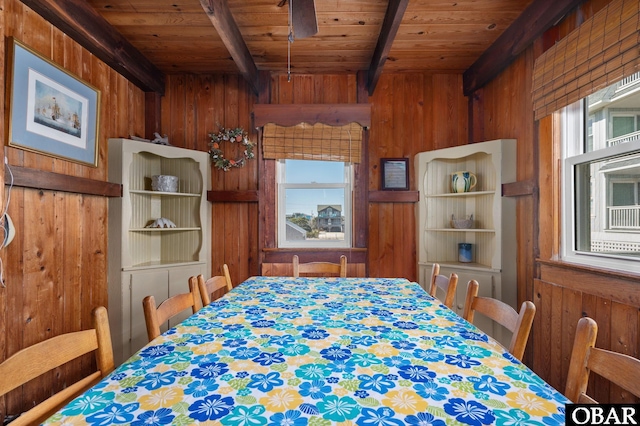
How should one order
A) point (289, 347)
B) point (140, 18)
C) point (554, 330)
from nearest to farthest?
point (289, 347) < point (554, 330) < point (140, 18)

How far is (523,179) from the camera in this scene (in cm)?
235

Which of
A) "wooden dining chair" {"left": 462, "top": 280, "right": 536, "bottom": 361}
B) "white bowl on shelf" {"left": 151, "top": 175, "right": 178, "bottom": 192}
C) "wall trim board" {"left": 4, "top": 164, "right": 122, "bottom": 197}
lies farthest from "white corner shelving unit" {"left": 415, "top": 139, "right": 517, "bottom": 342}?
"wall trim board" {"left": 4, "top": 164, "right": 122, "bottom": 197}

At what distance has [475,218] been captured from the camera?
9.59ft

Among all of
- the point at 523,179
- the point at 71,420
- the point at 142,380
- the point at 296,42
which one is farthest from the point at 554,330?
the point at 296,42

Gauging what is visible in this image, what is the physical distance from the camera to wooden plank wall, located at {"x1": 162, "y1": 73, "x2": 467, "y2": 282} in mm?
3055

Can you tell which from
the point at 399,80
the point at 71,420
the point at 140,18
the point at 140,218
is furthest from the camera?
the point at 399,80

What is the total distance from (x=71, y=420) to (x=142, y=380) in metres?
0.16

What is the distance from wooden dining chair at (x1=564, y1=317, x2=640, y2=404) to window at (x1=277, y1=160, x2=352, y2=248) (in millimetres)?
2384

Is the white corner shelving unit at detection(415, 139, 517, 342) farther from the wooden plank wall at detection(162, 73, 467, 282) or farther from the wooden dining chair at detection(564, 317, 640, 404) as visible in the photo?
the wooden dining chair at detection(564, 317, 640, 404)

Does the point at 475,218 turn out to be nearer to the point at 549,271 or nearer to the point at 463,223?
the point at 463,223

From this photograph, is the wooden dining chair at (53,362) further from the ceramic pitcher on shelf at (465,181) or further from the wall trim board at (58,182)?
the ceramic pitcher on shelf at (465,181)

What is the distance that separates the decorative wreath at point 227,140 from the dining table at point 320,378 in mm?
1974

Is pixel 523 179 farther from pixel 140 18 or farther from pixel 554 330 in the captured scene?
pixel 140 18

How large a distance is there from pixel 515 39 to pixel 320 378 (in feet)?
8.52
